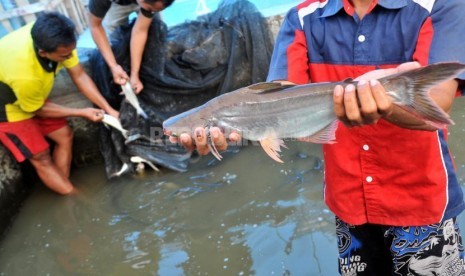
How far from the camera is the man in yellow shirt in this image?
12.8 ft

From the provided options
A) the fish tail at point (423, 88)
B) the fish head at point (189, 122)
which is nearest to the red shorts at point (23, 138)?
the fish head at point (189, 122)

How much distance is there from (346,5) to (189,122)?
2.59 feet

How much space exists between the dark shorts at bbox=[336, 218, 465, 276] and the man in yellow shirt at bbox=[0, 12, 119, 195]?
3141mm

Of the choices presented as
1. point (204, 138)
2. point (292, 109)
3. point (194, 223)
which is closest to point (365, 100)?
point (292, 109)

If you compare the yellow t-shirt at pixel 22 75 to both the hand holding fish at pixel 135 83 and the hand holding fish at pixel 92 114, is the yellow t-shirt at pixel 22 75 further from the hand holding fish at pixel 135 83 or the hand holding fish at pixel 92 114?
the hand holding fish at pixel 135 83

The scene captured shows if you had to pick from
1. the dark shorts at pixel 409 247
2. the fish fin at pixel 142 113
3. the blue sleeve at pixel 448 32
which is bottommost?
the fish fin at pixel 142 113

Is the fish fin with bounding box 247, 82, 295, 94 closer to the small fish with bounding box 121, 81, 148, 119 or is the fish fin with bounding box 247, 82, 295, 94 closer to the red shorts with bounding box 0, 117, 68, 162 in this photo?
the small fish with bounding box 121, 81, 148, 119

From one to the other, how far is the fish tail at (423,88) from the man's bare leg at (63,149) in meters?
3.92

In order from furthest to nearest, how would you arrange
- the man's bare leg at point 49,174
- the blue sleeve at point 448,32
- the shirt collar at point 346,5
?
1. the man's bare leg at point 49,174
2. the shirt collar at point 346,5
3. the blue sleeve at point 448,32

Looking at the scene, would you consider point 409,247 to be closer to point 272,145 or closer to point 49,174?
point 272,145

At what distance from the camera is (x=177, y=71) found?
4.76 m

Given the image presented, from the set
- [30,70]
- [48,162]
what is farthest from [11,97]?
[48,162]

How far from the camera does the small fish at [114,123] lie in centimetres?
448

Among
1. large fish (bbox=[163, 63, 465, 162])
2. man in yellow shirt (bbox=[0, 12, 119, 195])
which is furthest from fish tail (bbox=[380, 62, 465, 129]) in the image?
man in yellow shirt (bbox=[0, 12, 119, 195])
